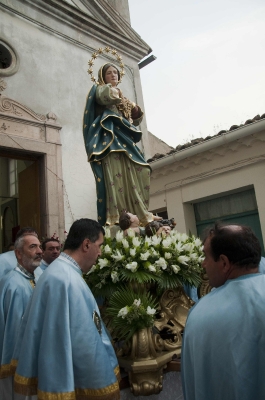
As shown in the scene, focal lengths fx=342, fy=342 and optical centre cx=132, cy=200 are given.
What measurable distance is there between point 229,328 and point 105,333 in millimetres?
902

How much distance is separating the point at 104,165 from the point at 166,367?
2238 mm

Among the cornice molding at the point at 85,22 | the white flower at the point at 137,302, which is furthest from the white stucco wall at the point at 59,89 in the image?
the white flower at the point at 137,302

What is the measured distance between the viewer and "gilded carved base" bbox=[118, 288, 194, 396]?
216cm

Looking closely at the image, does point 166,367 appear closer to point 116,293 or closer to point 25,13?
point 116,293

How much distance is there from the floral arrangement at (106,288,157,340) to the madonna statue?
1254 mm

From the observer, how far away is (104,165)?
3855mm

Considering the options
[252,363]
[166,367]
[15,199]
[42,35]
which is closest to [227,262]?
[252,363]

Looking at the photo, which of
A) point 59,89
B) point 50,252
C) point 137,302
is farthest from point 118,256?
point 59,89

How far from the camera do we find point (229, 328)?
1.33 metres

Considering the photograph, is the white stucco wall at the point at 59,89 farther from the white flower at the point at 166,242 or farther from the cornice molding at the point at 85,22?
the white flower at the point at 166,242

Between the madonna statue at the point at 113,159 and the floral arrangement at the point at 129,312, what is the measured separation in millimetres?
1254

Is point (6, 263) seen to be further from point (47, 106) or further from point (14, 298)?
point (47, 106)

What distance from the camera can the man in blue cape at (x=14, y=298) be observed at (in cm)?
249

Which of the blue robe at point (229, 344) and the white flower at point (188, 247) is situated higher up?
the white flower at point (188, 247)
